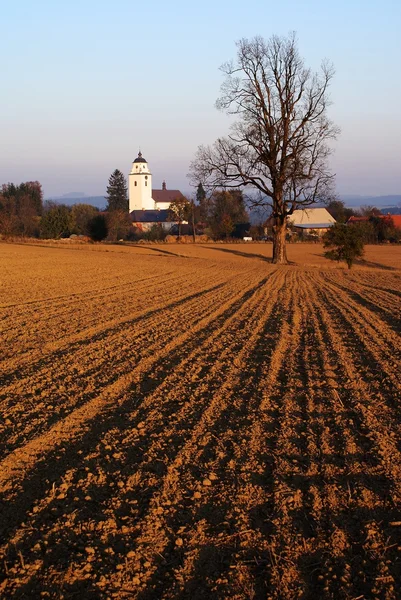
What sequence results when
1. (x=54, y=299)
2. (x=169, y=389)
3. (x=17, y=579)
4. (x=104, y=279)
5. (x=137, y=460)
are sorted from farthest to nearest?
1. (x=104, y=279)
2. (x=54, y=299)
3. (x=169, y=389)
4. (x=137, y=460)
5. (x=17, y=579)

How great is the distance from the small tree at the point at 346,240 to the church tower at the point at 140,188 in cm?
11576

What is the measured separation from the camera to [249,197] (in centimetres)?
3531

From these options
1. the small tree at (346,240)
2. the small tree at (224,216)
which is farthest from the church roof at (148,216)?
the small tree at (346,240)

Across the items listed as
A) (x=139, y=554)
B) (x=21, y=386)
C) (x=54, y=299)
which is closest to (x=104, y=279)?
(x=54, y=299)

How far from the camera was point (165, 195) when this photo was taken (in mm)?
162750

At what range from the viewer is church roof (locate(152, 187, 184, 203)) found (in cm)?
16025

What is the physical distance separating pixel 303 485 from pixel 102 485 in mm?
1653

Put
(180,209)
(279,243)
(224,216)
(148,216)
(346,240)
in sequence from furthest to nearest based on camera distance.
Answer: (148,216) < (224,216) < (180,209) < (279,243) < (346,240)

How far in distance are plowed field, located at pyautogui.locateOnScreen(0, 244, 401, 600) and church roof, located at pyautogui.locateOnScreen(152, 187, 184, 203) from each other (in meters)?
151

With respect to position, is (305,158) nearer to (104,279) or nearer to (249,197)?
(249,197)

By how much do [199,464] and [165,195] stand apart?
527 ft

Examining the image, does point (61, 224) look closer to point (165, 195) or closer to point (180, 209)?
point (180, 209)

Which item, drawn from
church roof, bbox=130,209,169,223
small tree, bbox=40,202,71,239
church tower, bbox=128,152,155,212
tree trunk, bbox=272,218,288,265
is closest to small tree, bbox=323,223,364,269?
tree trunk, bbox=272,218,288,265

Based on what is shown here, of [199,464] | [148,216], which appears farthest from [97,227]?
[199,464]
